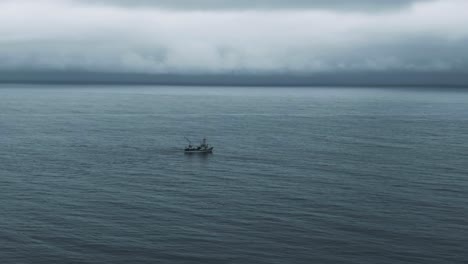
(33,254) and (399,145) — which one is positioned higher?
(399,145)

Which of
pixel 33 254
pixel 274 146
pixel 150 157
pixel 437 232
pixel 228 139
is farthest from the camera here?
pixel 228 139

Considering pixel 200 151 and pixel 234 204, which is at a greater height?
pixel 200 151

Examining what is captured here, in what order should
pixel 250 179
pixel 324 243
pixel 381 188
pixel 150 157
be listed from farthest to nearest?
1. pixel 150 157
2. pixel 250 179
3. pixel 381 188
4. pixel 324 243

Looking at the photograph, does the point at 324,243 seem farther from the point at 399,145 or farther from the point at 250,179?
the point at 399,145

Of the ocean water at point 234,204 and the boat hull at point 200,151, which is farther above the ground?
the boat hull at point 200,151

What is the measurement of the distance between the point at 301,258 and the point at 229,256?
9.26 metres

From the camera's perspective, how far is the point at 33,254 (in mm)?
68625

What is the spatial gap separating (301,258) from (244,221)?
1597 cm

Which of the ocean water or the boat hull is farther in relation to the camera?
the boat hull

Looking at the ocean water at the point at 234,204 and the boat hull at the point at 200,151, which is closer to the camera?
the ocean water at the point at 234,204

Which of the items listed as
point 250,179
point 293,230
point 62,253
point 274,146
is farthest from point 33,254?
point 274,146

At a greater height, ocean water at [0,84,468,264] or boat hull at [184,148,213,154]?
boat hull at [184,148,213,154]

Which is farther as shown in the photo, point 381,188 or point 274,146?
point 274,146

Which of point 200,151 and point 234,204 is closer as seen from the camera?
point 234,204
